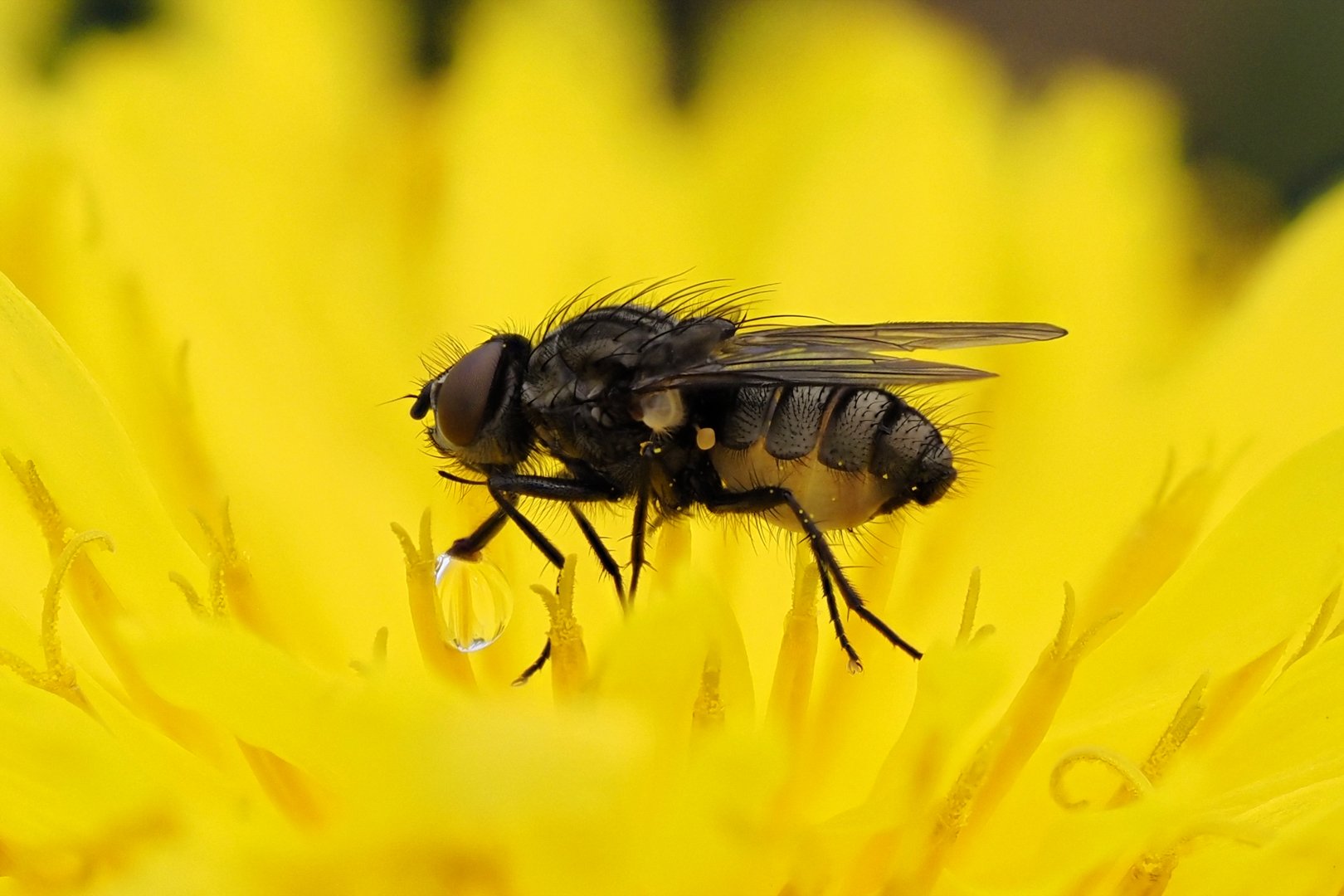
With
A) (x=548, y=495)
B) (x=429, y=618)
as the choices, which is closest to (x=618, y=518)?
(x=548, y=495)

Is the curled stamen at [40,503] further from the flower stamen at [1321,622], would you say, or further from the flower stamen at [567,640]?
the flower stamen at [1321,622]

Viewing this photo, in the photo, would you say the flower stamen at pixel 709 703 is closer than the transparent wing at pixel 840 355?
Yes

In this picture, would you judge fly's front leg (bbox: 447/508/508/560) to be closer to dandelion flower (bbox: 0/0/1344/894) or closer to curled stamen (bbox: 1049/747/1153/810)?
dandelion flower (bbox: 0/0/1344/894)

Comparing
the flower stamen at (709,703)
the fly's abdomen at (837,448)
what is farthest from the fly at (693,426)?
the flower stamen at (709,703)

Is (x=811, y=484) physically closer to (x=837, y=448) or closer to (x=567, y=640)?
(x=837, y=448)

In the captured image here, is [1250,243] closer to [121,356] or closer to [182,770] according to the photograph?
[121,356]

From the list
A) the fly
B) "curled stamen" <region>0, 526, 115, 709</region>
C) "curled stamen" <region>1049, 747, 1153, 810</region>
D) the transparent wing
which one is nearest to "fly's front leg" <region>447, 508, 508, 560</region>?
the fly
